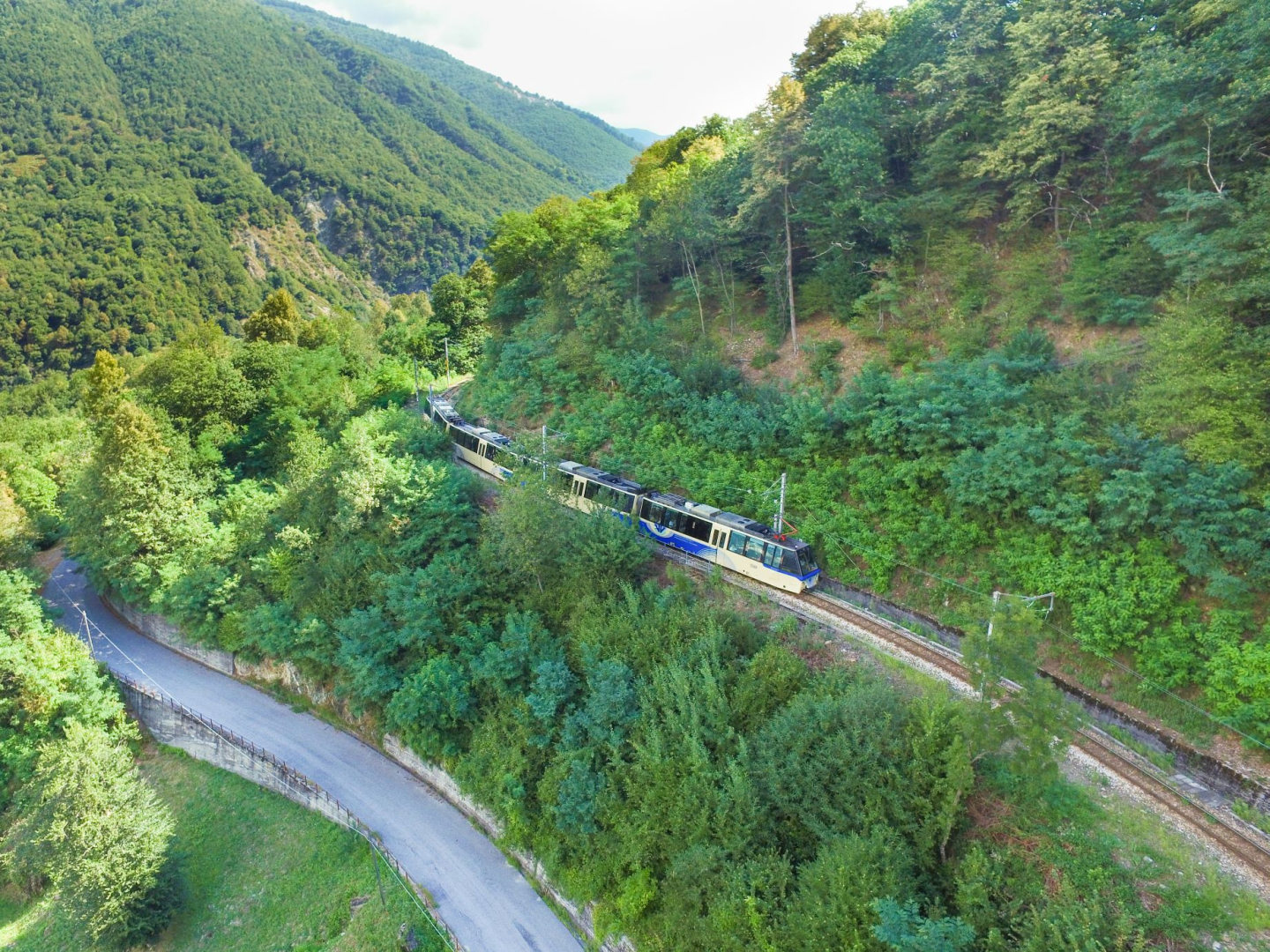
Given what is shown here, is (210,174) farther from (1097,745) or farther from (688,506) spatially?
A: (1097,745)

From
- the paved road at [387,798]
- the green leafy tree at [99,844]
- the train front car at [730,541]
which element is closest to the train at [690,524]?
the train front car at [730,541]

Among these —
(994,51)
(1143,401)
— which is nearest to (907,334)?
(1143,401)

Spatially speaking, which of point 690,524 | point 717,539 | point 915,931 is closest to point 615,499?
point 690,524

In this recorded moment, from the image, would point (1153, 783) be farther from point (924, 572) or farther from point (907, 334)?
point (907, 334)

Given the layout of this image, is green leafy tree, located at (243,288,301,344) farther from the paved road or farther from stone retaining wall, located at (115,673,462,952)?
stone retaining wall, located at (115,673,462,952)

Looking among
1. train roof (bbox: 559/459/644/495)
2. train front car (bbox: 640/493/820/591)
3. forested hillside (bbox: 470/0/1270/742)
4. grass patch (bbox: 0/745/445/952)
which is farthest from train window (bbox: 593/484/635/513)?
grass patch (bbox: 0/745/445/952)

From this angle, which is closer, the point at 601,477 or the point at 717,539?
the point at 717,539
